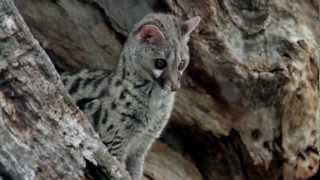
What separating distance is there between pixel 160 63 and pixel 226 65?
40.7 inches

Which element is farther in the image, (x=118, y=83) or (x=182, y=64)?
(x=118, y=83)

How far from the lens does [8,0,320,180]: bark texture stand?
24.1 ft

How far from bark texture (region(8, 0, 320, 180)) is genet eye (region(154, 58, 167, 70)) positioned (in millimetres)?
824

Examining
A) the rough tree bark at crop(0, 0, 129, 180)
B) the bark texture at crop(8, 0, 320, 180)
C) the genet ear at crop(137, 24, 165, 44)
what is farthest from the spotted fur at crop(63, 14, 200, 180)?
the rough tree bark at crop(0, 0, 129, 180)

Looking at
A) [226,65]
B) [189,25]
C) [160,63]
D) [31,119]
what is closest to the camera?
[31,119]

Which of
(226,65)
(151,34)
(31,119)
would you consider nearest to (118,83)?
(151,34)

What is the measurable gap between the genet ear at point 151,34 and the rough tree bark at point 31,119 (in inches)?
64.8

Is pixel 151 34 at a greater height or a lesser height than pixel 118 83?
greater

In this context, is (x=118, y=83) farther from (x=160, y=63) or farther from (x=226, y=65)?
(x=226, y=65)

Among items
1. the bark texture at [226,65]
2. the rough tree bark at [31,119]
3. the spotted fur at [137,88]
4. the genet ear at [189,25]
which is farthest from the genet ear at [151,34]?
the rough tree bark at [31,119]

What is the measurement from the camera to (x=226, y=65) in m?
7.38

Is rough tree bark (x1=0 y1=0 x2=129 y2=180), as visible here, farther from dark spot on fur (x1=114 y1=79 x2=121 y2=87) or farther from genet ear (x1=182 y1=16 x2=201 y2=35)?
genet ear (x1=182 y1=16 x2=201 y2=35)

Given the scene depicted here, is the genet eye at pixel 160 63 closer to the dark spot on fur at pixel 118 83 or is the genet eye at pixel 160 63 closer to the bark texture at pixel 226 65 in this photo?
the dark spot on fur at pixel 118 83

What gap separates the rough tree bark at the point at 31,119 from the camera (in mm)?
4742
